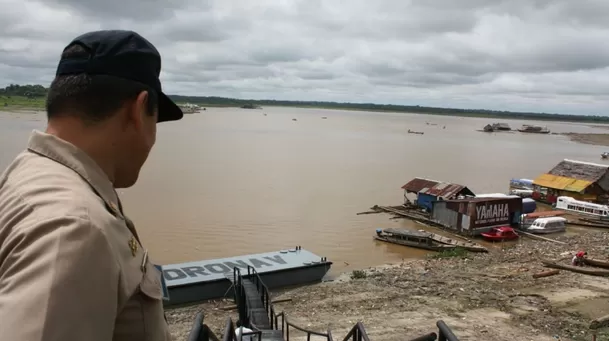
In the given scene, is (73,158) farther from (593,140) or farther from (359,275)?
(593,140)

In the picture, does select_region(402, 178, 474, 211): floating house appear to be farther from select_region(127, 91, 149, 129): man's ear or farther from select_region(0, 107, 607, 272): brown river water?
select_region(127, 91, 149, 129): man's ear

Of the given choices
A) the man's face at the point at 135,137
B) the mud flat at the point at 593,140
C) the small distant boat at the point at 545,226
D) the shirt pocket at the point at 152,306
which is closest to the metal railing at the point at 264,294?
the man's face at the point at 135,137

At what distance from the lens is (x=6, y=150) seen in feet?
152

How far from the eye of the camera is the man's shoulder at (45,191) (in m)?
1.16

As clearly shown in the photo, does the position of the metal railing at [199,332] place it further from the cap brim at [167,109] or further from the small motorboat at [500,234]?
the small motorboat at [500,234]

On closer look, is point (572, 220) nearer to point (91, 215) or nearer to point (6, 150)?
point (91, 215)

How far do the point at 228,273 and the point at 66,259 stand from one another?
49.2 ft

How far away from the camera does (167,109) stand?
72.1 inches

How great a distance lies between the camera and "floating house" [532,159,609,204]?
111 ft

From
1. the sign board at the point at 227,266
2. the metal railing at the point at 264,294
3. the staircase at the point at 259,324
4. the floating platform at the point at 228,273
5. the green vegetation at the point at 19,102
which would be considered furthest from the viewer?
the green vegetation at the point at 19,102

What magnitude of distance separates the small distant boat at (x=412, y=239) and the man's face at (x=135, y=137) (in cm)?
2231

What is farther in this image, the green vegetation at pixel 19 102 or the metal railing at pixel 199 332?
the green vegetation at pixel 19 102

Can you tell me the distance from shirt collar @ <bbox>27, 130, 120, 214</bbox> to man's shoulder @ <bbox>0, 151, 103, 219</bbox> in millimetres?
21

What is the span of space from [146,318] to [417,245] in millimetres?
22709
